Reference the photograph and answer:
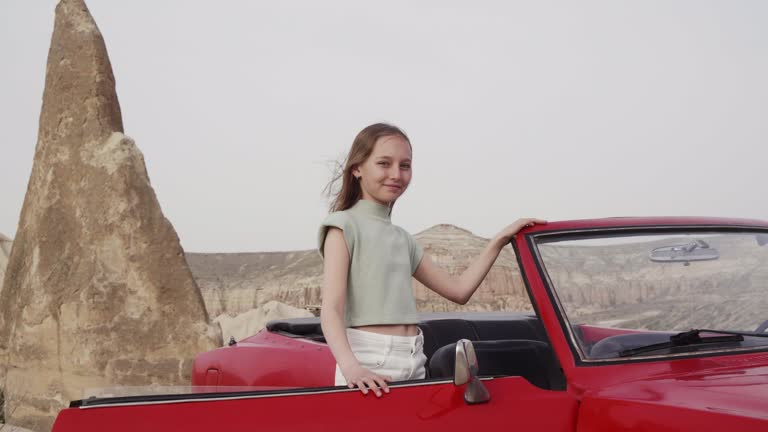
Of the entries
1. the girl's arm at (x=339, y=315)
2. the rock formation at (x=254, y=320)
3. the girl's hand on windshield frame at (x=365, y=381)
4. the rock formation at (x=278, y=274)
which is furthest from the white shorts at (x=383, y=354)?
the rock formation at (x=254, y=320)

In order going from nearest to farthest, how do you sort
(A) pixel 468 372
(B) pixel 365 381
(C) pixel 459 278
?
(A) pixel 468 372
(B) pixel 365 381
(C) pixel 459 278

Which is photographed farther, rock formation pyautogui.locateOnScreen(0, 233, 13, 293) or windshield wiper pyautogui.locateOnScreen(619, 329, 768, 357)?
rock formation pyautogui.locateOnScreen(0, 233, 13, 293)

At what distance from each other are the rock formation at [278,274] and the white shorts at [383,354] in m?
15.1

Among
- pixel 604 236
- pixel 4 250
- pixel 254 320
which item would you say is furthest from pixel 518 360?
pixel 4 250

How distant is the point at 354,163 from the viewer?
2.68 metres

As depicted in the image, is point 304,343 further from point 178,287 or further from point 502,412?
point 178,287

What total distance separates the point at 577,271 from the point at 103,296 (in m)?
10.2

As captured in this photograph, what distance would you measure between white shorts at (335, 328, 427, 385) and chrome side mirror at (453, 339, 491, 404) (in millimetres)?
407

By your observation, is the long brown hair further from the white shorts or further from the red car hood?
the red car hood

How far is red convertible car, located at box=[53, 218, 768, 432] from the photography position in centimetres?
201

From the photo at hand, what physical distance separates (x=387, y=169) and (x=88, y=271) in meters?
10.2

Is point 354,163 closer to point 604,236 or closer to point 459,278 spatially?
point 459,278

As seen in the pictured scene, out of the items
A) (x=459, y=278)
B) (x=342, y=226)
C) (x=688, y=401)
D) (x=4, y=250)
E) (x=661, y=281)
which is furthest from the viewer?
(x=4, y=250)

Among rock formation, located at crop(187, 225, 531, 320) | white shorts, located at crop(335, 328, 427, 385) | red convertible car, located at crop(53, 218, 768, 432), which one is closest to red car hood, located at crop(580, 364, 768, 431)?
red convertible car, located at crop(53, 218, 768, 432)
